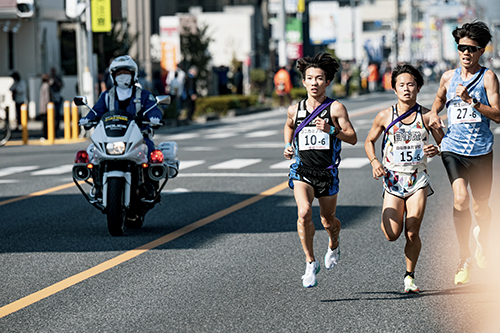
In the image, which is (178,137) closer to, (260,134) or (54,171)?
(260,134)

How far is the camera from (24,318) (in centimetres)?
588

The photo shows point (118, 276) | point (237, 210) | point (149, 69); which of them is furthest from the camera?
point (149, 69)

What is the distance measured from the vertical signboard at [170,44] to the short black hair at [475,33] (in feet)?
91.0

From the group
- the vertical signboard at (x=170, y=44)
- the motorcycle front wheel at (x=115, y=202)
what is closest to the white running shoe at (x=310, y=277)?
the motorcycle front wheel at (x=115, y=202)

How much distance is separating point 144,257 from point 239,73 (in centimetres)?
3287

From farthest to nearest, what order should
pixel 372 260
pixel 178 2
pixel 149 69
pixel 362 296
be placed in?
pixel 178 2 → pixel 149 69 → pixel 372 260 → pixel 362 296

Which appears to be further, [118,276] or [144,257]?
[144,257]

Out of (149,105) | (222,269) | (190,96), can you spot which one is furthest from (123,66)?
(190,96)

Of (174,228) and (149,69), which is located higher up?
(149,69)

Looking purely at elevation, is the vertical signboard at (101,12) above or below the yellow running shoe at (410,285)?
above

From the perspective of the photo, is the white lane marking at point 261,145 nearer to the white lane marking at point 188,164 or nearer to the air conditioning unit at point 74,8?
the white lane marking at point 188,164

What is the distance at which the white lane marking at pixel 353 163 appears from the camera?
52.7ft

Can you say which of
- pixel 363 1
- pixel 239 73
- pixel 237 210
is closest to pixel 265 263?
pixel 237 210

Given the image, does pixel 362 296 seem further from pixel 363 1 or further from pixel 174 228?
pixel 363 1
